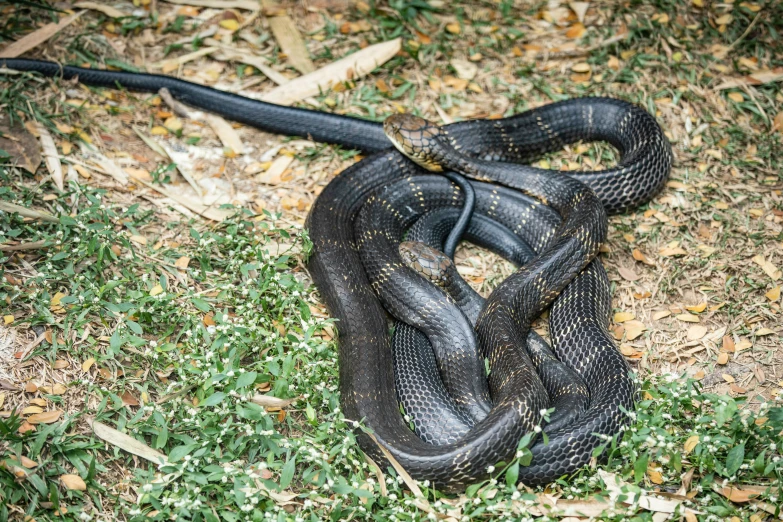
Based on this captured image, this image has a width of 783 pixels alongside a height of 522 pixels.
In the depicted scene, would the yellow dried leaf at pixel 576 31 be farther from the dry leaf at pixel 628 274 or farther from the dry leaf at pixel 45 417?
the dry leaf at pixel 45 417

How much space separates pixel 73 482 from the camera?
4.92 metres

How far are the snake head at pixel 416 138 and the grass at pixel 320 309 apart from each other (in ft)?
2.61

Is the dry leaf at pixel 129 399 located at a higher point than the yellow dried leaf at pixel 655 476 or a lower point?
lower

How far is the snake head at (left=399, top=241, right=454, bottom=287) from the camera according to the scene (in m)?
6.62

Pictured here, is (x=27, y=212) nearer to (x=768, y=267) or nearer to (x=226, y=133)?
(x=226, y=133)

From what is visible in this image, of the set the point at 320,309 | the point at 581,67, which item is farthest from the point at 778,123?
the point at 320,309

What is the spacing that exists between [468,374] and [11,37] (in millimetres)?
7123

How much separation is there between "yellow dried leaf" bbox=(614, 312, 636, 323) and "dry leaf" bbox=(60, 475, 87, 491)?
194 inches

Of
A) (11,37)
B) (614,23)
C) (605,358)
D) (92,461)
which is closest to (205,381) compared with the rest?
(92,461)

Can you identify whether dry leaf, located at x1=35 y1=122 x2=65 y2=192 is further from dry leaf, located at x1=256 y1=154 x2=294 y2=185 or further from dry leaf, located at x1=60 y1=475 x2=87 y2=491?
dry leaf, located at x1=60 y1=475 x2=87 y2=491

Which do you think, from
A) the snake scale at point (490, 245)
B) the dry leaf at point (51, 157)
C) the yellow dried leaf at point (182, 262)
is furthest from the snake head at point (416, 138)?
the dry leaf at point (51, 157)

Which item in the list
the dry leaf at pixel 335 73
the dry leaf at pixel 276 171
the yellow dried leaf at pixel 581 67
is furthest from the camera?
the yellow dried leaf at pixel 581 67

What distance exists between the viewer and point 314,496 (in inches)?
192

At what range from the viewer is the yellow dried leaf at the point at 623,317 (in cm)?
672
